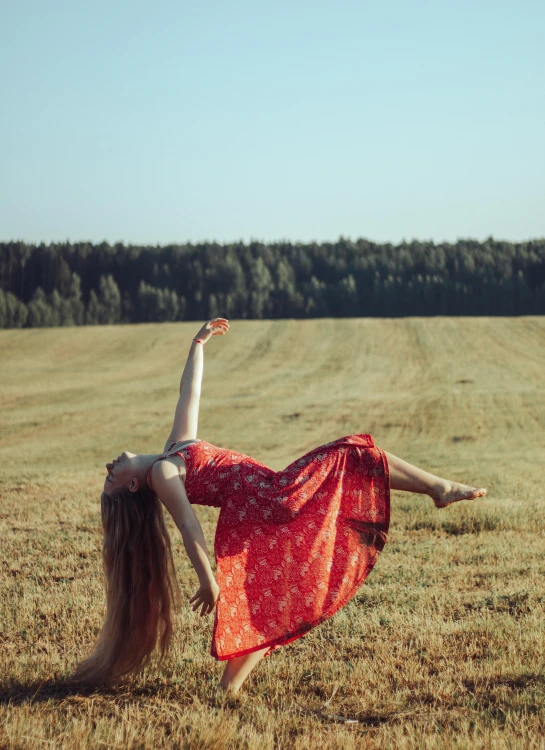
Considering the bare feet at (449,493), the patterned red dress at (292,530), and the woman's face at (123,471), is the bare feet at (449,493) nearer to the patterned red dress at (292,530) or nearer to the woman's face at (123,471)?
the patterned red dress at (292,530)

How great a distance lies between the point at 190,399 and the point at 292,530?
111cm

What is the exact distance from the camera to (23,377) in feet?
115

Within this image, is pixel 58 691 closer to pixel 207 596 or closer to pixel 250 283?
pixel 207 596

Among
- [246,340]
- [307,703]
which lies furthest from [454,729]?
[246,340]

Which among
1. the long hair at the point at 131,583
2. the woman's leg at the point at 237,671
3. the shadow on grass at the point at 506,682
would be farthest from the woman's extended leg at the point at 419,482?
the long hair at the point at 131,583

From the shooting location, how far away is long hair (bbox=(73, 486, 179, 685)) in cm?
437

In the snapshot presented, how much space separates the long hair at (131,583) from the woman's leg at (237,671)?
54cm

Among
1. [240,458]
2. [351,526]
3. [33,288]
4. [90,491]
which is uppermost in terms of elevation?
[33,288]

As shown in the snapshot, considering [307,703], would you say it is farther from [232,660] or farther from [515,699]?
[515,699]

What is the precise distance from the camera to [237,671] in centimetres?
420

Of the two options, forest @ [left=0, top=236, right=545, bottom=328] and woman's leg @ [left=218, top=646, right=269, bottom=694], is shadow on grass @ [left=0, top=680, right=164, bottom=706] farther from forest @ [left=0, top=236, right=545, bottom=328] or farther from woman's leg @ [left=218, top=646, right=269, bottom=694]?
forest @ [left=0, top=236, right=545, bottom=328]

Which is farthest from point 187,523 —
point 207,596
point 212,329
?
point 212,329

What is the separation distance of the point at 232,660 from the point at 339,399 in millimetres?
25154

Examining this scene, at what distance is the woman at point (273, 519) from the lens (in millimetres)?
4105
